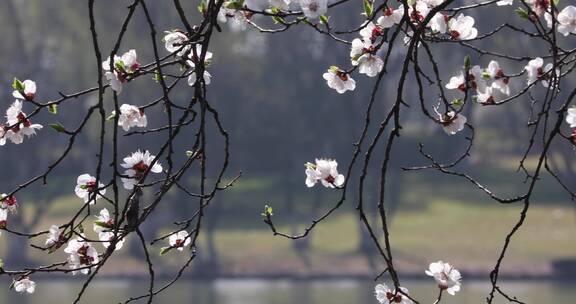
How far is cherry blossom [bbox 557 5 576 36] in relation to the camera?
139 inches

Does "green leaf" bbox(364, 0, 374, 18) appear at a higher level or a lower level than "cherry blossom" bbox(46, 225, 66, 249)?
higher

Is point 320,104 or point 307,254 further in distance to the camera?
point 320,104

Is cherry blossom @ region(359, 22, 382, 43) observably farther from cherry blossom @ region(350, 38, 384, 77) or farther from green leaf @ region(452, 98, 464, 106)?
green leaf @ region(452, 98, 464, 106)

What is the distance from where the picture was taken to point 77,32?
27.3 m

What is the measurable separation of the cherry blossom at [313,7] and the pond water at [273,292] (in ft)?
53.3

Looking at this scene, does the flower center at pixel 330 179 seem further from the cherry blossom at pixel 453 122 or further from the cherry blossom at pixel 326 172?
the cherry blossom at pixel 453 122

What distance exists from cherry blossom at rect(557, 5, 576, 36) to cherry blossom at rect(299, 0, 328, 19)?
872 mm

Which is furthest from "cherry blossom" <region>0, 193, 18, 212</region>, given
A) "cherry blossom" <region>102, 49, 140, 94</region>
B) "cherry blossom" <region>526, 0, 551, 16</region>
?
"cherry blossom" <region>526, 0, 551, 16</region>

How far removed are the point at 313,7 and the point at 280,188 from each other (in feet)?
96.4

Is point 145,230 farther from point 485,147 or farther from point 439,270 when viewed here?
point 439,270

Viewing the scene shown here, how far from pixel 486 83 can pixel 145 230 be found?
945 inches

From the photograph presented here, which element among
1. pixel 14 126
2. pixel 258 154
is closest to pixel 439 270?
pixel 14 126

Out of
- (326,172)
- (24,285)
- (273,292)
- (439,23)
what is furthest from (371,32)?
(273,292)

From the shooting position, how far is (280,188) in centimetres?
3234
